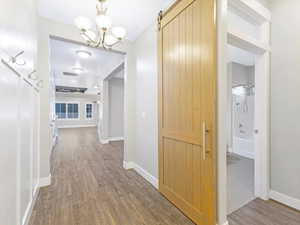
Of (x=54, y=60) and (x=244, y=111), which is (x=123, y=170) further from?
(x=54, y=60)

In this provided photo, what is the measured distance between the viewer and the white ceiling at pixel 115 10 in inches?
95.0

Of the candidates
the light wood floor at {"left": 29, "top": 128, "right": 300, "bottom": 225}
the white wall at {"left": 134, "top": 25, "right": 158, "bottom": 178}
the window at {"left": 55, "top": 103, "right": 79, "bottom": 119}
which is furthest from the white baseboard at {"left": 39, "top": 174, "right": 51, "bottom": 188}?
the window at {"left": 55, "top": 103, "right": 79, "bottom": 119}

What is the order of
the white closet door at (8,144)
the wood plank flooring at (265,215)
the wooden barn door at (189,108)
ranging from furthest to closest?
the wood plank flooring at (265,215), the wooden barn door at (189,108), the white closet door at (8,144)

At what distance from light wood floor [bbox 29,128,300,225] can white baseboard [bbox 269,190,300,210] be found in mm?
95

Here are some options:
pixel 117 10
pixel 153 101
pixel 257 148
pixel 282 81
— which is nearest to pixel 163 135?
pixel 153 101

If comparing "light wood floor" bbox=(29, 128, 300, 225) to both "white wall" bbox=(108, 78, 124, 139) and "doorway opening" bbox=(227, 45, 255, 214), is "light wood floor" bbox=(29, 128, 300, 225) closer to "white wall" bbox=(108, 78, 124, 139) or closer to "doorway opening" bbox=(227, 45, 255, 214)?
"doorway opening" bbox=(227, 45, 255, 214)

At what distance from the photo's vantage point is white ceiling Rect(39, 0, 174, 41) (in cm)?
241

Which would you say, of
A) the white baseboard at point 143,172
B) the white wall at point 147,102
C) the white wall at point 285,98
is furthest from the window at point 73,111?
the white wall at point 285,98

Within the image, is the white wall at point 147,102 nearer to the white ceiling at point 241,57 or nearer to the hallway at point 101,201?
the hallway at point 101,201

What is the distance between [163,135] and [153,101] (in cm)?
74

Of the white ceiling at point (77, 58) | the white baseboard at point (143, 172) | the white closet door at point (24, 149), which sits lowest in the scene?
the white baseboard at point (143, 172)

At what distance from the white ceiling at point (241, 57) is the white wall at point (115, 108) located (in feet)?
15.3

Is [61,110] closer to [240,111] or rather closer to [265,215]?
[240,111]

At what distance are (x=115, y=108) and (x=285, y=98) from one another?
6.02 meters
